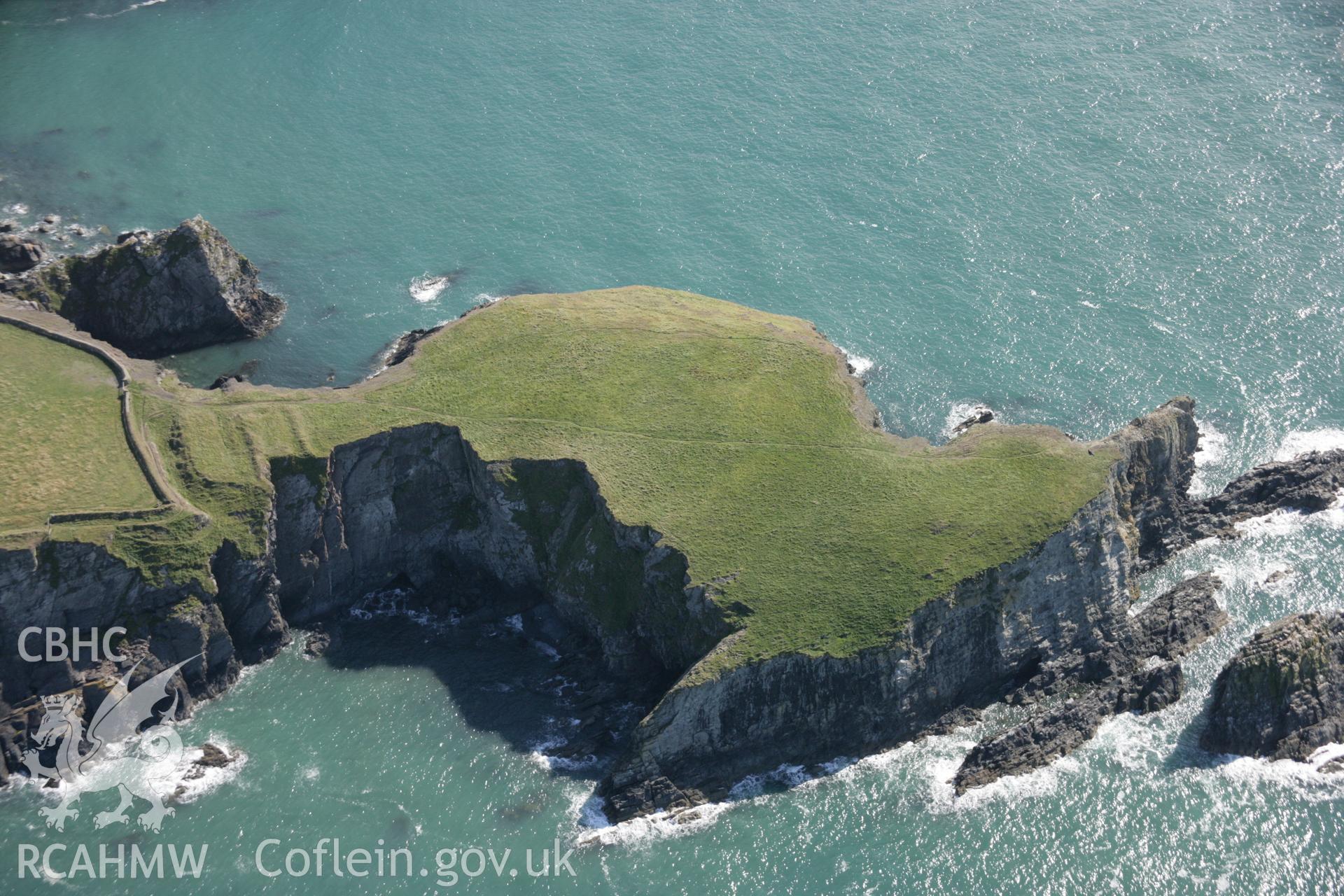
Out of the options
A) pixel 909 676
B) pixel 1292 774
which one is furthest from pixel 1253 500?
pixel 909 676

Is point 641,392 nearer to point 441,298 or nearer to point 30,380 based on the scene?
point 441,298

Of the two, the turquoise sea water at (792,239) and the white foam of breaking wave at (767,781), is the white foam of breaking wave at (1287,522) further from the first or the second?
the white foam of breaking wave at (767,781)

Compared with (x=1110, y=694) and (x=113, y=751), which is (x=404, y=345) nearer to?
(x=113, y=751)

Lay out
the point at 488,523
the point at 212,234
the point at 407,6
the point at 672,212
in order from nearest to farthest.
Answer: the point at 488,523, the point at 212,234, the point at 672,212, the point at 407,6

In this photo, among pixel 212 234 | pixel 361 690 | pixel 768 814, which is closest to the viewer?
pixel 768 814

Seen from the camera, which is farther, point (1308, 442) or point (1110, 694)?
point (1308, 442)

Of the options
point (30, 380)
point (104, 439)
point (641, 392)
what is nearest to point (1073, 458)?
point (641, 392)
